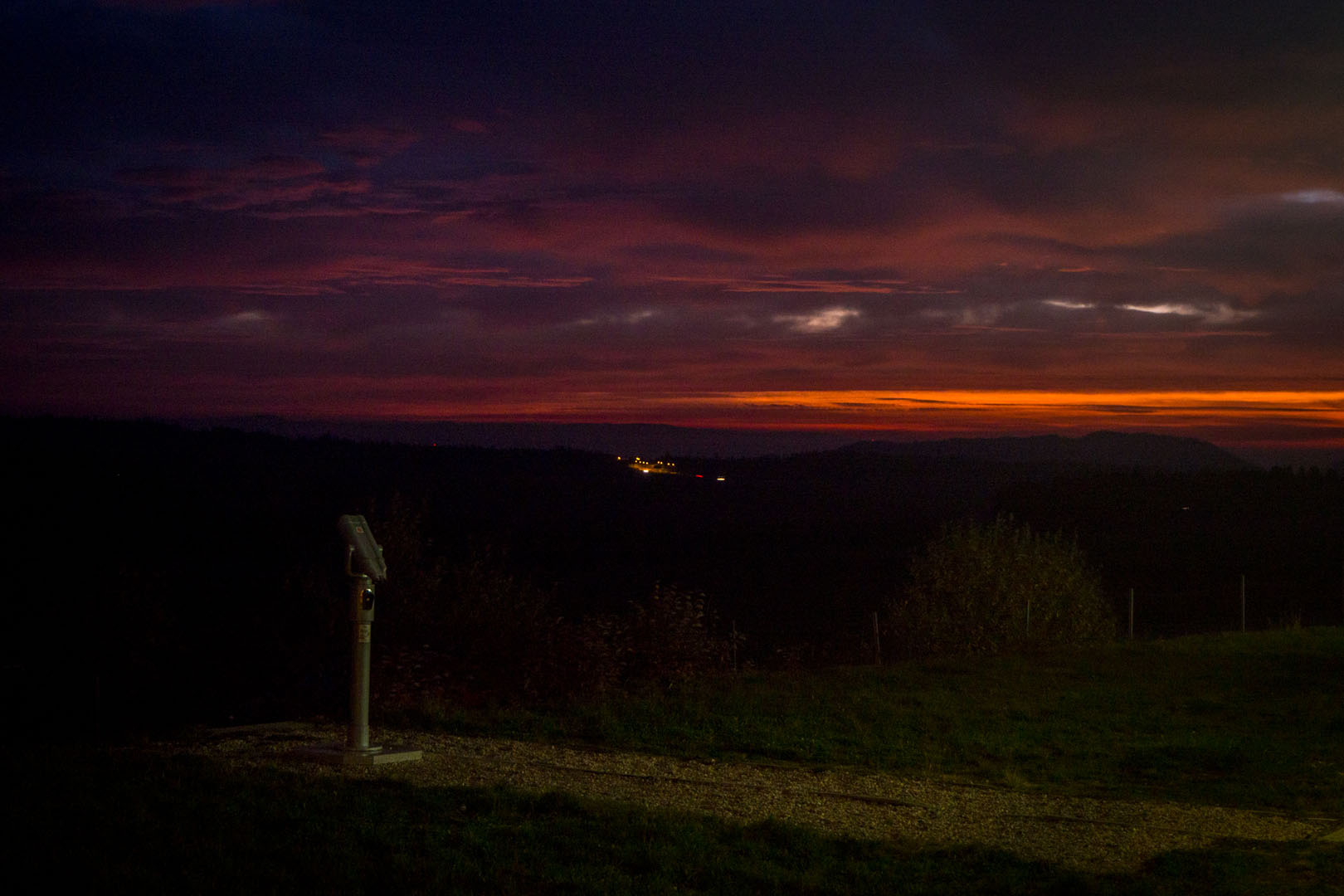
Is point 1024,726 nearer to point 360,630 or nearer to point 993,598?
point 360,630

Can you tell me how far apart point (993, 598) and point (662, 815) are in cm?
1712

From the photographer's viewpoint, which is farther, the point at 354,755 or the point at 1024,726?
the point at 1024,726

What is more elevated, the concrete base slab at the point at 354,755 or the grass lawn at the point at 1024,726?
the concrete base slab at the point at 354,755

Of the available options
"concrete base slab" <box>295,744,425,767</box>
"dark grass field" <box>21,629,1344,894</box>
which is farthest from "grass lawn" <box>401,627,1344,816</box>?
"concrete base slab" <box>295,744,425,767</box>

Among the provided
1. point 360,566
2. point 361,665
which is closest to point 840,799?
point 361,665

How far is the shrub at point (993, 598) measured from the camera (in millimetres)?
23516

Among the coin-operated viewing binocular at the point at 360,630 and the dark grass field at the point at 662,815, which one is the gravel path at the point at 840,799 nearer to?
the coin-operated viewing binocular at the point at 360,630

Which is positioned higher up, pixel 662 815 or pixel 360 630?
pixel 360 630

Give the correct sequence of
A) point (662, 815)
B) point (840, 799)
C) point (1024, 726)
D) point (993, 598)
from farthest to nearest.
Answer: point (993, 598) < point (1024, 726) < point (840, 799) < point (662, 815)

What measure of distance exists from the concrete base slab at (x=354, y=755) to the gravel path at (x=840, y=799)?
9 cm

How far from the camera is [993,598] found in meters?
23.5

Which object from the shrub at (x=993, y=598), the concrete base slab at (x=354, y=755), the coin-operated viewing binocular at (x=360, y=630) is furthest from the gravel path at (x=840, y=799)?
the shrub at (x=993, y=598)

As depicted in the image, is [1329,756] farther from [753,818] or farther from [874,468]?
[874,468]

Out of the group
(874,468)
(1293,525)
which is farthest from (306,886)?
(874,468)
